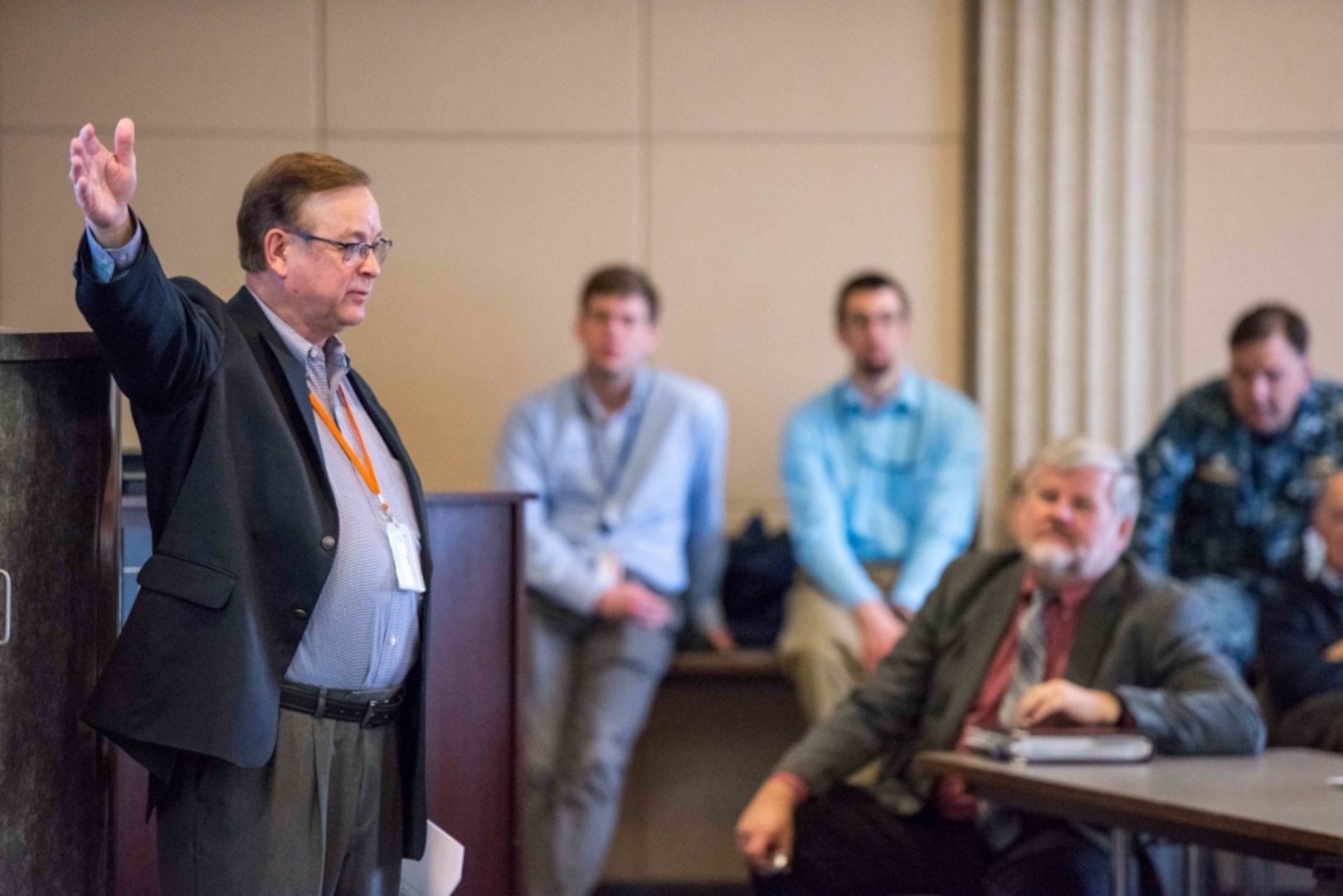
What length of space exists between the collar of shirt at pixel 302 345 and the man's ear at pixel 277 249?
5 centimetres

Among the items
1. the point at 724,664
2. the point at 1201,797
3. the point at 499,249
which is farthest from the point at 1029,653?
the point at 499,249

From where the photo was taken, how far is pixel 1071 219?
16.3 feet

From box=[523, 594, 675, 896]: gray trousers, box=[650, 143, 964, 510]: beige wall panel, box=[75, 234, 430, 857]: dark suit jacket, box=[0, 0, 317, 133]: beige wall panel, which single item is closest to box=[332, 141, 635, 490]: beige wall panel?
box=[650, 143, 964, 510]: beige wall panel

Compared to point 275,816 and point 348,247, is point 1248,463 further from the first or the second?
point 275,816

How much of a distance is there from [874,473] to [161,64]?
2.14 meters

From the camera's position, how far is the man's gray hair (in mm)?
3260

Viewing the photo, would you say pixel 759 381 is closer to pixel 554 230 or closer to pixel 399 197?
pixel 554 230

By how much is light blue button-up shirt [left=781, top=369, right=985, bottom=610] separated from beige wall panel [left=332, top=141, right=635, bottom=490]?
0.84 metres

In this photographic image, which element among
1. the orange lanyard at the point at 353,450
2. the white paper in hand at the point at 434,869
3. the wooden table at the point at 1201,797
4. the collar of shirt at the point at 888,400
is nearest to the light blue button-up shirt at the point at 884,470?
the collar of shirt at the point at 888,400

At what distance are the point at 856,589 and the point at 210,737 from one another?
2788mm

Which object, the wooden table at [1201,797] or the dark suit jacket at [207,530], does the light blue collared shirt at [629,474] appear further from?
the dark suit jacket at [207,530]

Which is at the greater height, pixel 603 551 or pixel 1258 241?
pixel 1258 241

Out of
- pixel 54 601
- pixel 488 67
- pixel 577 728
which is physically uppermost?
pixel 488 67

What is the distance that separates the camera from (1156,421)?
5.00 m
